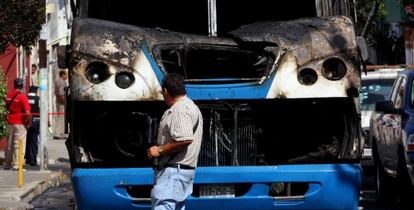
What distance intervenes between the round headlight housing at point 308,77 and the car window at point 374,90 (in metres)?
9.99

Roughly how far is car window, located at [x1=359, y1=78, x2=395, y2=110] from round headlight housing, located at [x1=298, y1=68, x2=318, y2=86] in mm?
9988

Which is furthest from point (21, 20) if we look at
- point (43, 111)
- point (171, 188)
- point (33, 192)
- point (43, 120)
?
point (171, 188)

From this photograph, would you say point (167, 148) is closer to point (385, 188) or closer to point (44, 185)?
point (385, 188)

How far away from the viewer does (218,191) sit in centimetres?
918

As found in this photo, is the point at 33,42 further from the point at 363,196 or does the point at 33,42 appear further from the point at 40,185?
the point at 363,196

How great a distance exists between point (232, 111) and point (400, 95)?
5.66m

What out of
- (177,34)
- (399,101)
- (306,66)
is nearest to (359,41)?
(306,66)

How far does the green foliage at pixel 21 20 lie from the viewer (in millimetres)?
18844

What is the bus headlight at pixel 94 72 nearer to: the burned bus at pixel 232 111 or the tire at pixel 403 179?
the burned bus at pixel 232 111

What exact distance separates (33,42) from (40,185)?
16.7 feet

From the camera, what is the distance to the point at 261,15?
10625mm

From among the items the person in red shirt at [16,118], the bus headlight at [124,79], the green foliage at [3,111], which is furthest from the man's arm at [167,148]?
the person in red shirt at [16,118]

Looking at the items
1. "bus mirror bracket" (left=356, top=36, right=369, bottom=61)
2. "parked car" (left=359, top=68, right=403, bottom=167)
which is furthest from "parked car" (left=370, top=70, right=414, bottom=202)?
"parked car" (left=359, top=68, right=403, bottom=167)

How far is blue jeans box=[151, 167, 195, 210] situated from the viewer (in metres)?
8.38
